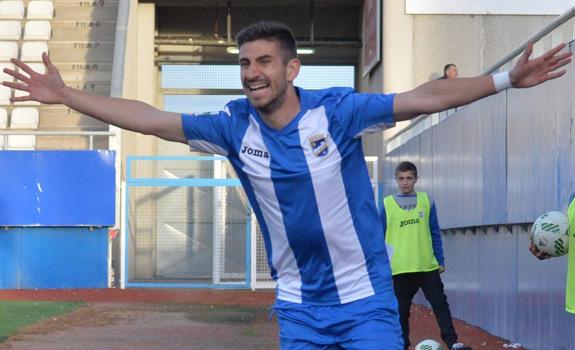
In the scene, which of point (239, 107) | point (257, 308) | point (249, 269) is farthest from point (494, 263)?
point (249, 269)

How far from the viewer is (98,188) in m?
23.9

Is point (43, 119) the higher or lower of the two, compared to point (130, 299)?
higher

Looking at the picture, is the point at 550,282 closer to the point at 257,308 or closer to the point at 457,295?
the point at 457,295

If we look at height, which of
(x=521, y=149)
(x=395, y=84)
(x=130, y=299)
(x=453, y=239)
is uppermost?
(x=395, y=84)

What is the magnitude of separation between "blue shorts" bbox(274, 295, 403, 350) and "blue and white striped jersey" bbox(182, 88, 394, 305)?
0.05m

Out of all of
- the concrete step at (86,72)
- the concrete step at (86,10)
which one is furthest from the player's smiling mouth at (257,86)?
the concrete step at (86,10)

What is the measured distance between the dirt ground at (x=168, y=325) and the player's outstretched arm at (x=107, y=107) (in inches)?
298

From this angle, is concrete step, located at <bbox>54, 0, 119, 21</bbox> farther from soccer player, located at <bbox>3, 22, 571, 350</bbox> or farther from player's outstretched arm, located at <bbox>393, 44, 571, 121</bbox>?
player's outstretched arm, located at <bbox>393, 44, 571, 121</bbox>

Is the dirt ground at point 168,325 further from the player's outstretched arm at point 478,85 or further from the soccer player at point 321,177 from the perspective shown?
the player's outstretched arm at point 478,85

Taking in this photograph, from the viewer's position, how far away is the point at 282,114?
5.44 m

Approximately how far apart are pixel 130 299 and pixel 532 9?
458 inches

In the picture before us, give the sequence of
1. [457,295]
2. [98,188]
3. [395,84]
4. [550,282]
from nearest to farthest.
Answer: [550,282]
[457,295]
[98,188]
[395,84]

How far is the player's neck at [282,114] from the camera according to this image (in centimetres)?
542

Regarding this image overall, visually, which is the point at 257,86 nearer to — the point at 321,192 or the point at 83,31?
the point at 321,192
